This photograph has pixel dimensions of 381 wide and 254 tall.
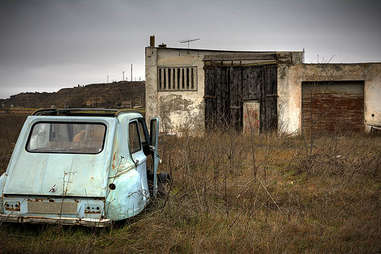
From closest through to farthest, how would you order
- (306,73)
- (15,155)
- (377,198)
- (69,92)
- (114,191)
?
(114,191)
(15,155)
(377,198)
(306,73)
(69,92)

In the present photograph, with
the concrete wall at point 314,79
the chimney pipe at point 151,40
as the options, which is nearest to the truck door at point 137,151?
the concrete wall at point 314,79

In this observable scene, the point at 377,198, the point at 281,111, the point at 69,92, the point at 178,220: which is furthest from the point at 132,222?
the point at 69,92

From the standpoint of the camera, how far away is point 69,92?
51312 millimetres

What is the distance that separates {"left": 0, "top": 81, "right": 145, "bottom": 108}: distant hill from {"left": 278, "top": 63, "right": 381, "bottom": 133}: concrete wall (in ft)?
82.6

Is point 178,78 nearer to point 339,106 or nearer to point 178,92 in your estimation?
point 178,92

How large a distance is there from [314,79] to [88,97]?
118 ft

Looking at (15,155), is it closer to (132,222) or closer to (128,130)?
(128,130)

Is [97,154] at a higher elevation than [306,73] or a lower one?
lower

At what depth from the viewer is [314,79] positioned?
1545cm

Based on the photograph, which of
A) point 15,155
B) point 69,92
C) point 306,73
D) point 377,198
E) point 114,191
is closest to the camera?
point 114,191

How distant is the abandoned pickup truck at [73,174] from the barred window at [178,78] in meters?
12.3

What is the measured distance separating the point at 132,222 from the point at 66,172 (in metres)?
1.17

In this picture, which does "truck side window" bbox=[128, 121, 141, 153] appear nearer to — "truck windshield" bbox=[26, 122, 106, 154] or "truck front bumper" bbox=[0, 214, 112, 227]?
"truck windshield" bbox=[26, 122, 106, 154]

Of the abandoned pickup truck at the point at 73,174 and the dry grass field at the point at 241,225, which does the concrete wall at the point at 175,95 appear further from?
the abandoned pickup truck at the point at 73,174
